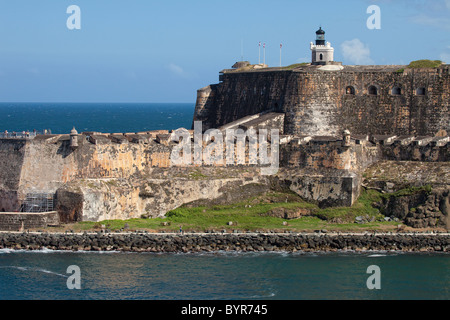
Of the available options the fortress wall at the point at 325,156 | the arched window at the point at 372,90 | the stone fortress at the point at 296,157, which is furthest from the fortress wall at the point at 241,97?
the fortress wall at the point at 325,156

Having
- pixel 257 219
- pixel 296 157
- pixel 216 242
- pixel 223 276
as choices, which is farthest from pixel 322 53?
pixel 223 276

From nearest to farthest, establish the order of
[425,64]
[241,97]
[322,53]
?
[425,64], [322,53], [241,97]

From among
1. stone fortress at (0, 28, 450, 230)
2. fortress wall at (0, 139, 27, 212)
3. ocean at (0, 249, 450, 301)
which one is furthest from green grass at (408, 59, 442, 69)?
fortress wall at (0, 139, 27, 212)

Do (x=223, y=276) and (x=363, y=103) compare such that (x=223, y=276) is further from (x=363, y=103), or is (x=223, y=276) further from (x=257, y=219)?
(x=363, y=103)

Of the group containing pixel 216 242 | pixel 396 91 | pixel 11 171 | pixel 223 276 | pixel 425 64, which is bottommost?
pixel 223 276

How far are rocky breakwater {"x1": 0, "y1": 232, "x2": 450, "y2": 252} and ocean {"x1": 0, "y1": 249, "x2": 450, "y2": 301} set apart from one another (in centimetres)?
63

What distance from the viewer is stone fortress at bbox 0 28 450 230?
47938 mm

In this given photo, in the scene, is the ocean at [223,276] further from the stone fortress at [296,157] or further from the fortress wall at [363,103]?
the fortress wall at [363,103]

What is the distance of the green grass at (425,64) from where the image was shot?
57109 millimetres

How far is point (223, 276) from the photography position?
1603 inches

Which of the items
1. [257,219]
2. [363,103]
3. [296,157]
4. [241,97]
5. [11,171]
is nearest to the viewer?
[11,171]

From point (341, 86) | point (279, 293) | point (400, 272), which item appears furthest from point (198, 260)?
point (341, 86)

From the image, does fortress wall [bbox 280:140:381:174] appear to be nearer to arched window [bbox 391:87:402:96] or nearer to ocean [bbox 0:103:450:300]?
arched window [bbox 391:87:402:96]
